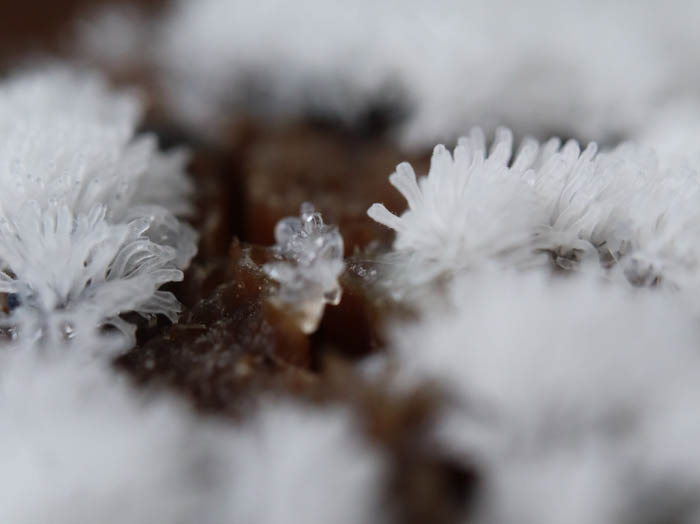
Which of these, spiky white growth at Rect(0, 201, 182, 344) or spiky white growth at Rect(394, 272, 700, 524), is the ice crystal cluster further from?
spiky white growth at Rect(394, 272, 700, 524)

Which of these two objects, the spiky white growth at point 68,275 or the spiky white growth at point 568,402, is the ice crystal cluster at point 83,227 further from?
the spiky white growth at point 568,402

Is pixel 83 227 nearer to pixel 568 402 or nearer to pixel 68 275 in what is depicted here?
pixel 68 275

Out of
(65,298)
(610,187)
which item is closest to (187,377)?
(65,298)

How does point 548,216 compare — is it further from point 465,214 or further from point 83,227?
point 83,227

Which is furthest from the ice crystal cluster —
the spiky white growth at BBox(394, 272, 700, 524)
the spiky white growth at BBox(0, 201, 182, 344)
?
the spiky white growth at BBox(394, 272, 700, 524)

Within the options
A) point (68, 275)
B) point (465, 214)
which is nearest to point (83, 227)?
point (68, 275)

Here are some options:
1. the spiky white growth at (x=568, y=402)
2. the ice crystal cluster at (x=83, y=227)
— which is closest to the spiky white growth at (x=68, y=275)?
the ice crystal cluster at (x=83, y=227)
